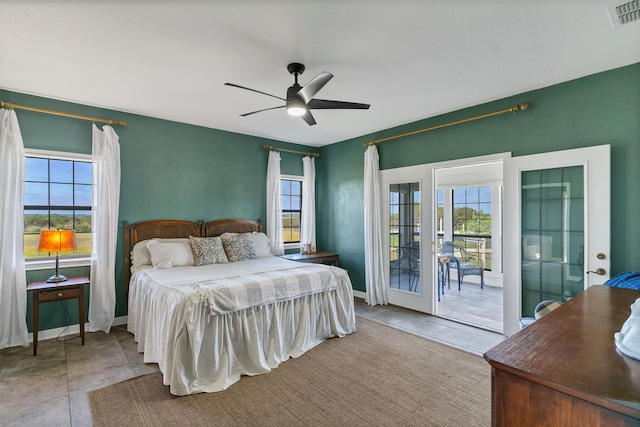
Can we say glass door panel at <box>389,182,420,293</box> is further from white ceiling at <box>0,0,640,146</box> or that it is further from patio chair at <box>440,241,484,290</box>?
patio chair at <box>440,241,484,290</box>

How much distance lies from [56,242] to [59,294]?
55 cm

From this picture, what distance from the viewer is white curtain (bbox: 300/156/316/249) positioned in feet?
18.7

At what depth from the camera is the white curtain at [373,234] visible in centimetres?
485

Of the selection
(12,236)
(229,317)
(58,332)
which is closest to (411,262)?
(229,317)

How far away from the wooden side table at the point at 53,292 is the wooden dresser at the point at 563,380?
3.85m

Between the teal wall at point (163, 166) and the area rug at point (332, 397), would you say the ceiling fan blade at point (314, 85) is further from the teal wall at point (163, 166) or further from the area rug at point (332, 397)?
the teal wall at point (163, 166)

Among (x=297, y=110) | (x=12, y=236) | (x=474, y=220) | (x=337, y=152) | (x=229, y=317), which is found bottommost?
(x=229, y=317)

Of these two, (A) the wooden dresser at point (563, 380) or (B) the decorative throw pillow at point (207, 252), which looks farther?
(B) the decorative throw pillow at point (207, 252)

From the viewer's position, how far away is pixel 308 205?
18.7ft

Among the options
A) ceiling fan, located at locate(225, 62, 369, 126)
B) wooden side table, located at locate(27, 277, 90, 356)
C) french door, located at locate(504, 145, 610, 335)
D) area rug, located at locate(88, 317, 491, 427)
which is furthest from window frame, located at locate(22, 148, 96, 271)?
french door, located at locate(504, 145, 610, 335)

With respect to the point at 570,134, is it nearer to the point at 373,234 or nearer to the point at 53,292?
the point at 373,234

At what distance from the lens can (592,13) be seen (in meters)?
2.05

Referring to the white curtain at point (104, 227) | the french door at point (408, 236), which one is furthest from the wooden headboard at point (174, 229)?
the french door at point (408, 236)

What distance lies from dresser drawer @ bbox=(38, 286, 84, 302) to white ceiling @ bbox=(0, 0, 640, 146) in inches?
83.3
